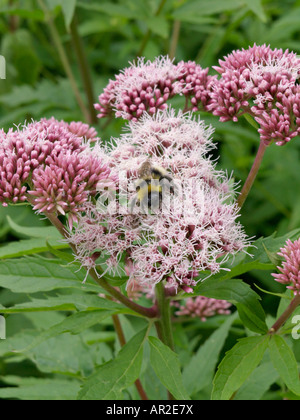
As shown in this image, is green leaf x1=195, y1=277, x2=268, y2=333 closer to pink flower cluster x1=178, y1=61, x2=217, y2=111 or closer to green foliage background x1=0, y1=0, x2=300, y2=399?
green foliage background x1=0, y1=0, x2=300, y2=399

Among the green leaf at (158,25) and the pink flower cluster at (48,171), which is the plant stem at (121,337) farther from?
the green leaf at (158,25)

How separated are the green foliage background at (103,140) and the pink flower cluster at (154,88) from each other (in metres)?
0.67

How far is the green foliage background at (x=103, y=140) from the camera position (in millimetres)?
2789

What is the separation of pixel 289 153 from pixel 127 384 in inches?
123

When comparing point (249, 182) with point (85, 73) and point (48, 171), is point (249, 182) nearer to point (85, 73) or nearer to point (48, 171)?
point (48, 171)

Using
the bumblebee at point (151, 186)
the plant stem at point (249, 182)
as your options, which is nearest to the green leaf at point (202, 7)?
the plant stem at point (249, 182)

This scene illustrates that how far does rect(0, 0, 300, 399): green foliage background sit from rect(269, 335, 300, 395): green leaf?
407mm

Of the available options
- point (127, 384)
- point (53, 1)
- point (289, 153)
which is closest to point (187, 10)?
point (53, 1)

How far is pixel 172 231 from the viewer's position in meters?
2.08

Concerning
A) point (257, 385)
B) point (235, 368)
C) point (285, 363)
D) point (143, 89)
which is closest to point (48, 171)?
point (143, 89)

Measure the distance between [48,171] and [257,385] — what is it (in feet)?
4.83

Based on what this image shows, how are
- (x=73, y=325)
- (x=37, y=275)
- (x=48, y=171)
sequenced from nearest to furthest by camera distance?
1. (x=48, y=171)
2. (x=73, y=325)
3. (x=37, y=275)
